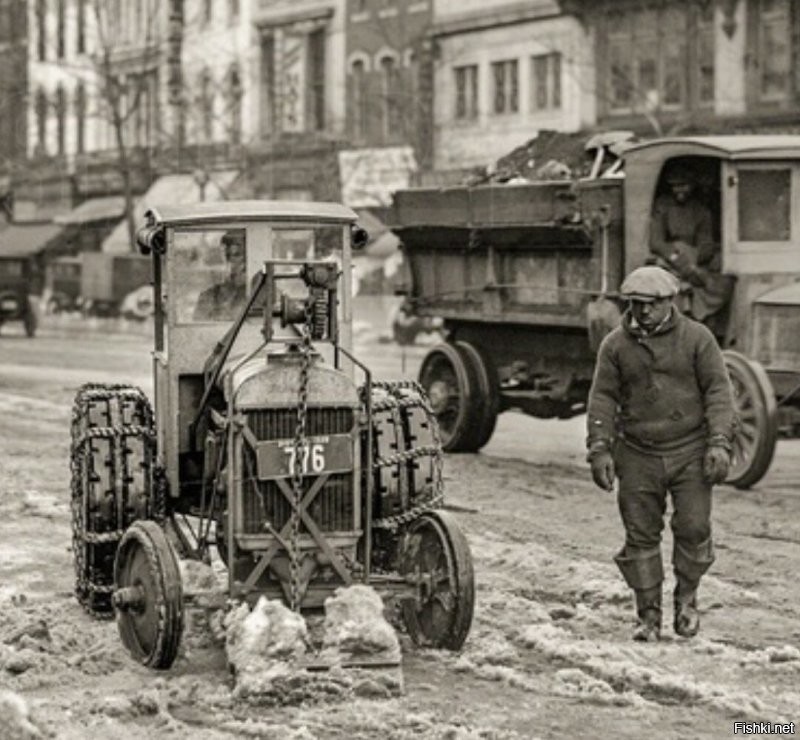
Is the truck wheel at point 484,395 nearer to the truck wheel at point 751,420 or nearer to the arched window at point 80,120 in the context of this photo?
the truck wheel at point 751,420

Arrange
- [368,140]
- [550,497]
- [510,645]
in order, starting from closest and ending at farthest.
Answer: [510,645] < [550,497] < [368,140]

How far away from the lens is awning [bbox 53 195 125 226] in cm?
5716

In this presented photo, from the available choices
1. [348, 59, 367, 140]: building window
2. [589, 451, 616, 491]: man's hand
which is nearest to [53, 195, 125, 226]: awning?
[348, 59, 367, 140]: building window

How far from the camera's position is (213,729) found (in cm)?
739

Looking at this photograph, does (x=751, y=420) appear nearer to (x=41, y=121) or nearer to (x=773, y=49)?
(x=773, y=49)

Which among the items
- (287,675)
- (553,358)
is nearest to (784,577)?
(287,675)

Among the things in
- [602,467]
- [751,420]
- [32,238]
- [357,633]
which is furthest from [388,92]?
[357,633]

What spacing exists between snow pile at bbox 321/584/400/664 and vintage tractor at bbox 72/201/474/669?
0.79 ft

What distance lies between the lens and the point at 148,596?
27.6 ft

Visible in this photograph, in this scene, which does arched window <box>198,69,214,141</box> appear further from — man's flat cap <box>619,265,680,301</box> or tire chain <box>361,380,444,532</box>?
man's flat cap <box>619,265,680,301</box>

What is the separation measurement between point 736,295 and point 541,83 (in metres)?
29.6

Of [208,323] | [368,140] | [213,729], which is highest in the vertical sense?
[368,140]

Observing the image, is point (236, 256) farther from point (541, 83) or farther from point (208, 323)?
point (541, 83)

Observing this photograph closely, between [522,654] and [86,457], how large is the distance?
7.28 ft
